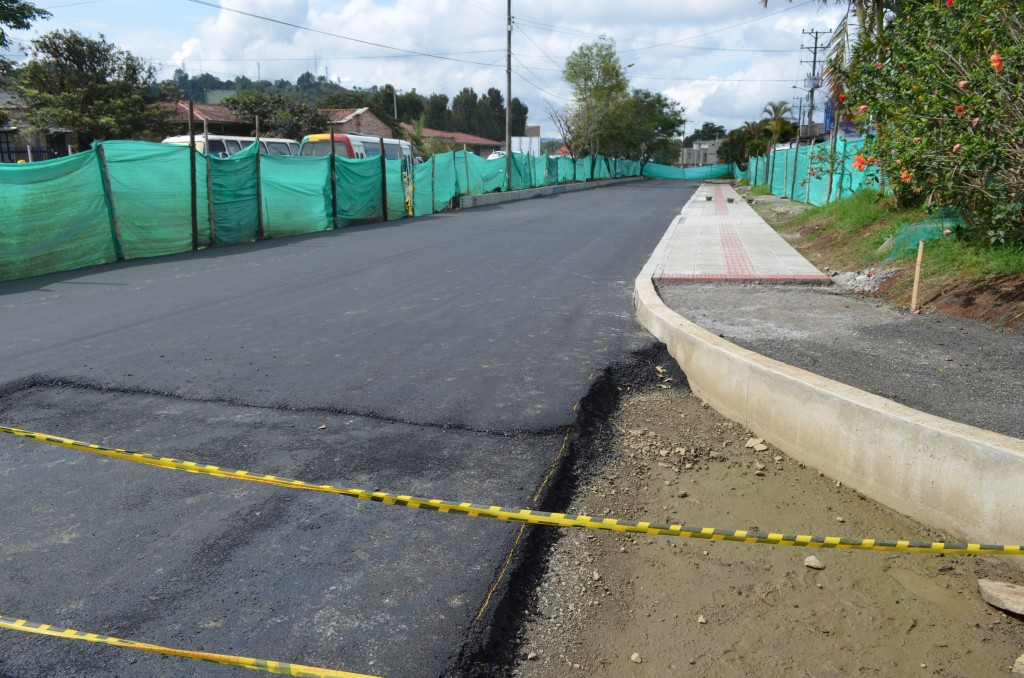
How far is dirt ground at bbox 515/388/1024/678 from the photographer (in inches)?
113

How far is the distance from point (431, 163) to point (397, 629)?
66.4 feet

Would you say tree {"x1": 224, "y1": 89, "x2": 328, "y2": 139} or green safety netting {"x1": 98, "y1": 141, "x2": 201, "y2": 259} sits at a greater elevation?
tree {"x1": 224, "y1": 89, "x2": 328, "y2": 139}

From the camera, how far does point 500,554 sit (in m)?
3.31

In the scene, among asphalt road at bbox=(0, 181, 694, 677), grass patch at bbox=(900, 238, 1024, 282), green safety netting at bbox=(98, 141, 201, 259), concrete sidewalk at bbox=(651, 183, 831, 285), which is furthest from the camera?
green safety netting at bbox=(98, 141, 201, 259)

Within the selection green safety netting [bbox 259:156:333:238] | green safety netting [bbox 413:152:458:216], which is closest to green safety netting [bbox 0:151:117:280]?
green safety netting [bbox 259:156:333:238]

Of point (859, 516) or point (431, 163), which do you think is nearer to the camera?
point (859, 516)

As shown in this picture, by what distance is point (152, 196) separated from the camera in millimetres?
12508

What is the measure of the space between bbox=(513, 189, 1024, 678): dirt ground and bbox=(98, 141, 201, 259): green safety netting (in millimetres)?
10558

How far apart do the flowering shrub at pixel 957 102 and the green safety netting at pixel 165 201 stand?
36.0 feet

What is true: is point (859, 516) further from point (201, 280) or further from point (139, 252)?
point (139, 252)

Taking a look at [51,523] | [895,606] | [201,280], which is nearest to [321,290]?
[201,280]

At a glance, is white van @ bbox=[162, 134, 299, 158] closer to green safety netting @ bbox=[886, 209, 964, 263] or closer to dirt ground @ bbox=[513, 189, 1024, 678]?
green safety netting @ bbox=[886, 209, 964, 263]

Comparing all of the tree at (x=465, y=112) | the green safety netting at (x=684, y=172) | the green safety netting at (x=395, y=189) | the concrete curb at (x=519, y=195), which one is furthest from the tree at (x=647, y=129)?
the green safety netting at (x=395, y=189)

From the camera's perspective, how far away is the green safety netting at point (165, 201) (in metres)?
10.5
